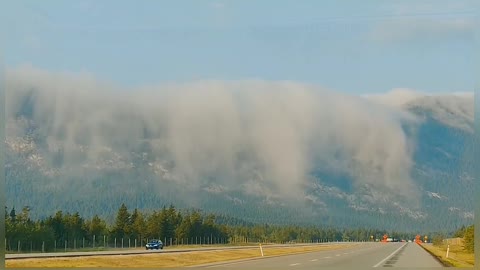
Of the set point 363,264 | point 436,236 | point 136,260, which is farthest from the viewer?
point 363,264

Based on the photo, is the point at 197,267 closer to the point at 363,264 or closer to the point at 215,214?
the point at 215,214

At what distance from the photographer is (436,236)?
25125mm

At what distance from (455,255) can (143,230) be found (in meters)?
10.4

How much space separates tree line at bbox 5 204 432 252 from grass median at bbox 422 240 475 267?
150 centimetres

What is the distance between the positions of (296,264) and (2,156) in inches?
418

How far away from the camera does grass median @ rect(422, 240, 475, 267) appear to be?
2193cm

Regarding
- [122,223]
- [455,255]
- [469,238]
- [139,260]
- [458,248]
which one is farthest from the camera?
[455,255]

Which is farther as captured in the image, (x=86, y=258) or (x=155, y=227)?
(x=155, y=227)

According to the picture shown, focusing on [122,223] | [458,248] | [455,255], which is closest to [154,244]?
[122,223]

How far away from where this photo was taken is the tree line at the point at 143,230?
76.7 feet

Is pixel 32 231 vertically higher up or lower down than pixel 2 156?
lower down

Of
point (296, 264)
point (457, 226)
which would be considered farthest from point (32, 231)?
point (457, 226)

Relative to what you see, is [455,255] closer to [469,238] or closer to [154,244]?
[469,238]

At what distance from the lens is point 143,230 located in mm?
25719
